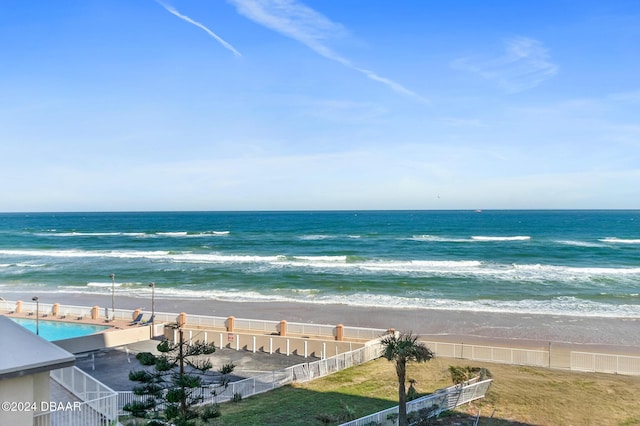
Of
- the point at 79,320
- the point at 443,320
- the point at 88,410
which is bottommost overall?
the point at 443,320

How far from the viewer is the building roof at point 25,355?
6125 mm

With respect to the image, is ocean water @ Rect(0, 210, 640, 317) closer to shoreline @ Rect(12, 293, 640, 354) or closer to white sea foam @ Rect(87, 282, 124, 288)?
white sea foam @ Rect(87, 282, 124, 288)

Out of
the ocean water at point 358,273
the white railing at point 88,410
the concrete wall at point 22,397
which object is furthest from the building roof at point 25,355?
the ocean water at point 358,273

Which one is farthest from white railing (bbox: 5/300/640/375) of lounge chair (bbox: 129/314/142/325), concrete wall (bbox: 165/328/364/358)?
lounge chair (bbox: 129/314/142/325)

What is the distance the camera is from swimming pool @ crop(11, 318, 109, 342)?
23656 mm

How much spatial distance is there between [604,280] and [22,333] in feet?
145

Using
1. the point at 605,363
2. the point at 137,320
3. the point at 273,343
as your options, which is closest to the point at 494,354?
the point at 605,363

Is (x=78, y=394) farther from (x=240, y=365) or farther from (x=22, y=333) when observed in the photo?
(x=240, y=365)

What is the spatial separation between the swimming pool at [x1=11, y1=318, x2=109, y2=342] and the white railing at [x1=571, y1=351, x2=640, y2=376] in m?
21.9

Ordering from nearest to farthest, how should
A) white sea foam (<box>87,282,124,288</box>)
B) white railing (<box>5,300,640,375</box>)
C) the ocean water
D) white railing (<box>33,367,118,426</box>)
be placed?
1. white railing (<box>33,367,118,426</box>)
2. white railing (<box>5,300,640,375</box>)
3. the ocean water
4. white sea foam (<box>87,282,124,288</box>)

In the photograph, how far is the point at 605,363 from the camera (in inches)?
704

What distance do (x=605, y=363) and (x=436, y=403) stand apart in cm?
879

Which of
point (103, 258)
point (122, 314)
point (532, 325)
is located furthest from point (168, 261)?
point (532, 325)

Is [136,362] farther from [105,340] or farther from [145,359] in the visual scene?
[145,359]
